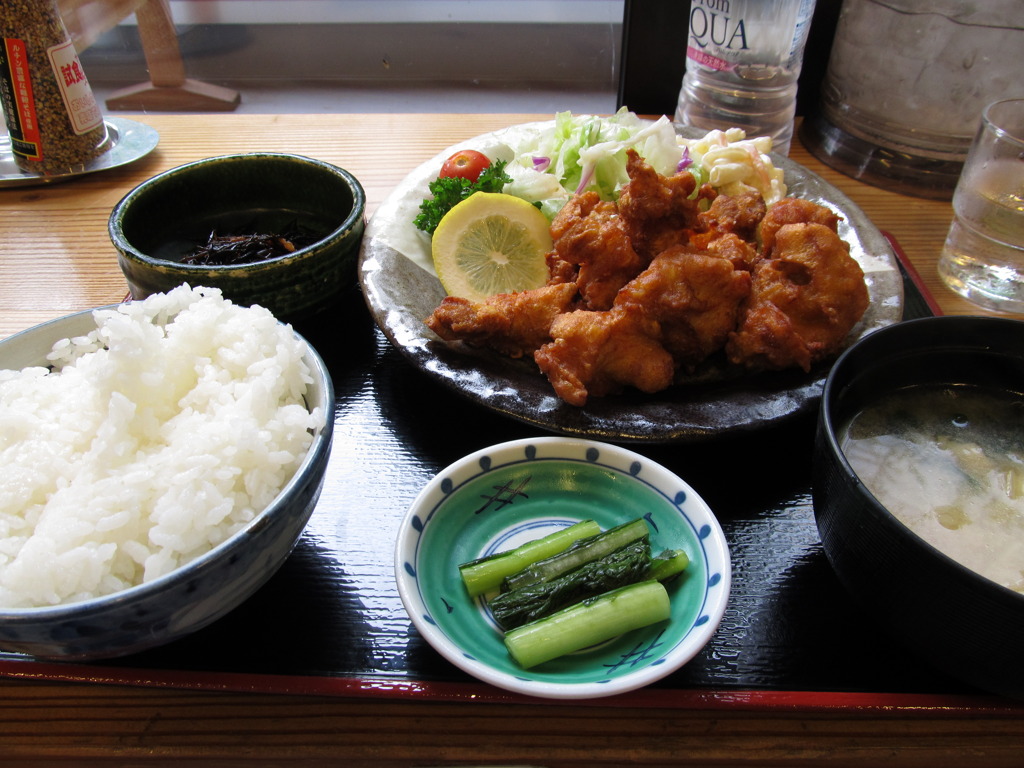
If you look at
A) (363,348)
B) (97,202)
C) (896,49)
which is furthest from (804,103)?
(97,202)

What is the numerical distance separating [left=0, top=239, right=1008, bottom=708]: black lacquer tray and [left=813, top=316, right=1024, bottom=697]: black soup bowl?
0.13 metres

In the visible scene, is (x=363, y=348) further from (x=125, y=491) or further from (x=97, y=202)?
(x=97, y=202)

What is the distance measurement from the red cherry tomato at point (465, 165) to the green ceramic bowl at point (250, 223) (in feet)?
1.50

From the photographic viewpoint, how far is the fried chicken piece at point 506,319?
1.84m

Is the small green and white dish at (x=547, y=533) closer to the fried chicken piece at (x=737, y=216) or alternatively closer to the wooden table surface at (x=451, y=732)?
the wooden table surface at (x=451, y=732)

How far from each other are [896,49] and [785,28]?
455 millimetres

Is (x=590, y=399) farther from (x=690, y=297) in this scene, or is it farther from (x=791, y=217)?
(x=791, y=217)

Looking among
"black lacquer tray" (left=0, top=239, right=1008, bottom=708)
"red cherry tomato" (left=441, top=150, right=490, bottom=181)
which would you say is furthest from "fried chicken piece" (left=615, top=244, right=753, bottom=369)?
"red cherry tomato" (left=441, top=150, right=490, bottom=181)

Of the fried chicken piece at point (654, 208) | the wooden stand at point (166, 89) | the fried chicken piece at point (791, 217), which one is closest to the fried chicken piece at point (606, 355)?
the fried chicken piece at point (654, 208)

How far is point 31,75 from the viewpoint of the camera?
267cm

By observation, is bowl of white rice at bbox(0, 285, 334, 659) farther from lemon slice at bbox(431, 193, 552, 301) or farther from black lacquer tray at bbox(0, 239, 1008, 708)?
lemon slice at bbox(431, 193, 552, 301)

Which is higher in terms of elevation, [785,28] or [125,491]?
[785,28]

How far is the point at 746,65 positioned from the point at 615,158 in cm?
92

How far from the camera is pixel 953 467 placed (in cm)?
139
